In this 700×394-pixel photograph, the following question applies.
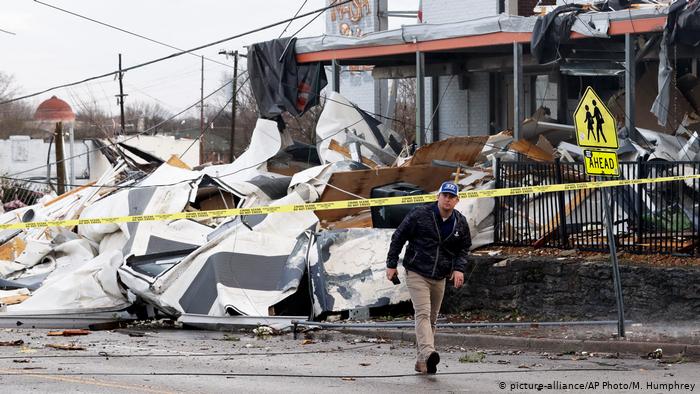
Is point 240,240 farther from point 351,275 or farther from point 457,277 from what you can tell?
point 457,277

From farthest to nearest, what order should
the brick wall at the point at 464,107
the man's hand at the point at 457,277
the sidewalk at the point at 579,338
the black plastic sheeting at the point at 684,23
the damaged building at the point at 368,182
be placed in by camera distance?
the brick wall at the point at 464,107
the black plastic sheeting at the point at 684,23
the damaged building at the point at 368,182
the sidewalk at the point at 579,338
the man's hand at the point at 457,277

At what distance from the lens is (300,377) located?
9.45 metres

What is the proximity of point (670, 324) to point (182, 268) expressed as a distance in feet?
20.8

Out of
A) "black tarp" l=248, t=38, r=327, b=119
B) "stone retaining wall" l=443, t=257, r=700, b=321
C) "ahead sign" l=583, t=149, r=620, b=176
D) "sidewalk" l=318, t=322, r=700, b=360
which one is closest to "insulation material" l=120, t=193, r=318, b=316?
"sidewalk" l=318, t=322, r=700, b=360

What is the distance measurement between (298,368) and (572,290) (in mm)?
4974

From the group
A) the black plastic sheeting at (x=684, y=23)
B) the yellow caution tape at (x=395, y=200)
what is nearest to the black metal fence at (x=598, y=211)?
the yellow caution tape at (x=395, y=200)

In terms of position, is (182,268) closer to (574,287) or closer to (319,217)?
(319,217)

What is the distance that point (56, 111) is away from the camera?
41812 mm

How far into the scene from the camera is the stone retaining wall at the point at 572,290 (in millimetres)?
13086

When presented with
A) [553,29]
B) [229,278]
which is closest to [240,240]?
[229,278]

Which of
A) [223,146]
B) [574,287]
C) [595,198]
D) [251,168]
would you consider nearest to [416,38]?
[251,168]

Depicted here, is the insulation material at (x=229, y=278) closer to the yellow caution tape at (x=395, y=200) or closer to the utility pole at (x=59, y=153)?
the yellow caution tape at (x=395, y=200)

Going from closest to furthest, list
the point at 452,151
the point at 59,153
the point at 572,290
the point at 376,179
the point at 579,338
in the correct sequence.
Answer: the point at 579,338 < the point at 572,290 < the point at 376,179 < the point at 452,151 < the point at 59,153

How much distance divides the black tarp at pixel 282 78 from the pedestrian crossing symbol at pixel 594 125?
13387 millimetres
